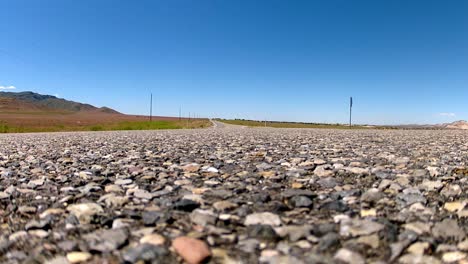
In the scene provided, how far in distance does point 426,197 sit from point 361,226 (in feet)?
4.35

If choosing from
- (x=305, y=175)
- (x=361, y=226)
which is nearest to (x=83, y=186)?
(x=305, y=175)

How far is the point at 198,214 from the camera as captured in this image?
2820mm

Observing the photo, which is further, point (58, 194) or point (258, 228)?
point (58, 194)

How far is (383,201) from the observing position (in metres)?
3.21

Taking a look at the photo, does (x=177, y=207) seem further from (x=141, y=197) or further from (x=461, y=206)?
(x=461, y=206)

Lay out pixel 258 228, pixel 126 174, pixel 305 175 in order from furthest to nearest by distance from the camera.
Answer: pixel 126 174 → pixel 305 175 → pixel 258 228

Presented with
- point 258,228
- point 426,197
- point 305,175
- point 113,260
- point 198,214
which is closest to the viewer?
point 113,260

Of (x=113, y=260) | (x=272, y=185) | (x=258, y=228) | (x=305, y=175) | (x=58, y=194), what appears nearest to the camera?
(x=113, y=260)

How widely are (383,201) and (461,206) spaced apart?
645 millimetres

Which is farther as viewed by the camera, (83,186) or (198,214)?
(83,186)

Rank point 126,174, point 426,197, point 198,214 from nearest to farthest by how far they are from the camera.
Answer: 1. point 198,214
2. point 426,197
3. point 126,174

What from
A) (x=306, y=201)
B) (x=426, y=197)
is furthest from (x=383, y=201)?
(x=306, y=201)

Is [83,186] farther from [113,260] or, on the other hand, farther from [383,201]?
[383,201]

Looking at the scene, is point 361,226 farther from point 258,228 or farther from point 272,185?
point 272,185
